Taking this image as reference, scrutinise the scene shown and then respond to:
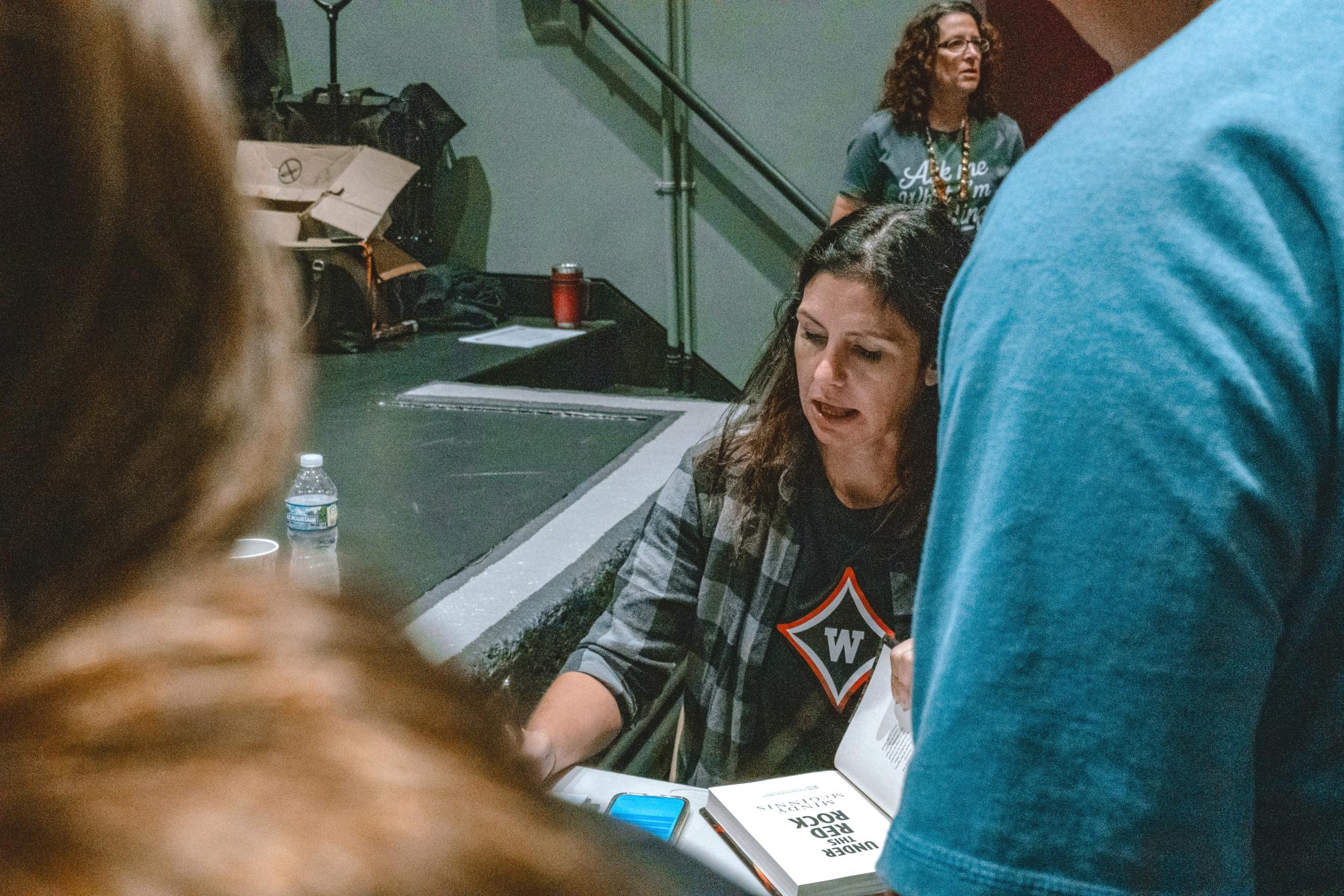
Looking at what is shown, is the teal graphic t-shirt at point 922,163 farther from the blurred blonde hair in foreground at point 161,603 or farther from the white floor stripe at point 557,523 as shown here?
the blurred blonde hair in foreground at point 161,603

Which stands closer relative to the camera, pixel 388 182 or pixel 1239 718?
pixel 1239 718

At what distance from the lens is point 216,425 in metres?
0.28

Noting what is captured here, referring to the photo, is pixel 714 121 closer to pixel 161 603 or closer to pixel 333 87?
pixel 333 87

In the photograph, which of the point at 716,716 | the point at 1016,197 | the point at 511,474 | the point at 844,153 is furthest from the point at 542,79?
the point at 1016,197

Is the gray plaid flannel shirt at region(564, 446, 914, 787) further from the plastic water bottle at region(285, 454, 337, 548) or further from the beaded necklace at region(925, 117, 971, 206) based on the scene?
the beaded necklace at region(925, 117, 971, 206)

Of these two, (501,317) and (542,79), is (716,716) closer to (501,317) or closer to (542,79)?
(501,317)

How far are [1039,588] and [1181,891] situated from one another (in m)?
0.14

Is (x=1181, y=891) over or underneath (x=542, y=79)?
underneath

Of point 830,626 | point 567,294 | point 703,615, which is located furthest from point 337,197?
point 830,626

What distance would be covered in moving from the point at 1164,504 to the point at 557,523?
5.47 ft

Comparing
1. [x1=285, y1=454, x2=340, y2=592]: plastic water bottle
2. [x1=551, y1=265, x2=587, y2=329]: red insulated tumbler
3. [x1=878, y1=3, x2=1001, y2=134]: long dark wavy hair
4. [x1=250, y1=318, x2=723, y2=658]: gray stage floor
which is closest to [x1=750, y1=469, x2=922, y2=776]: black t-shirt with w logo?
[x1=250, y1=318, x2=723, y2=658]: gray stage floor

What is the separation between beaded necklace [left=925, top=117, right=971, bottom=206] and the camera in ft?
11.3

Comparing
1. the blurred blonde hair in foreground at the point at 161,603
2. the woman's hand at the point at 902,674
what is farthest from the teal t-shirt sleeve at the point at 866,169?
the blurred blonde hair in foreground at the point at 161,603

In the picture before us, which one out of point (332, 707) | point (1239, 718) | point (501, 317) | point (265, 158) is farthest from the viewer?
point (501, 317)
